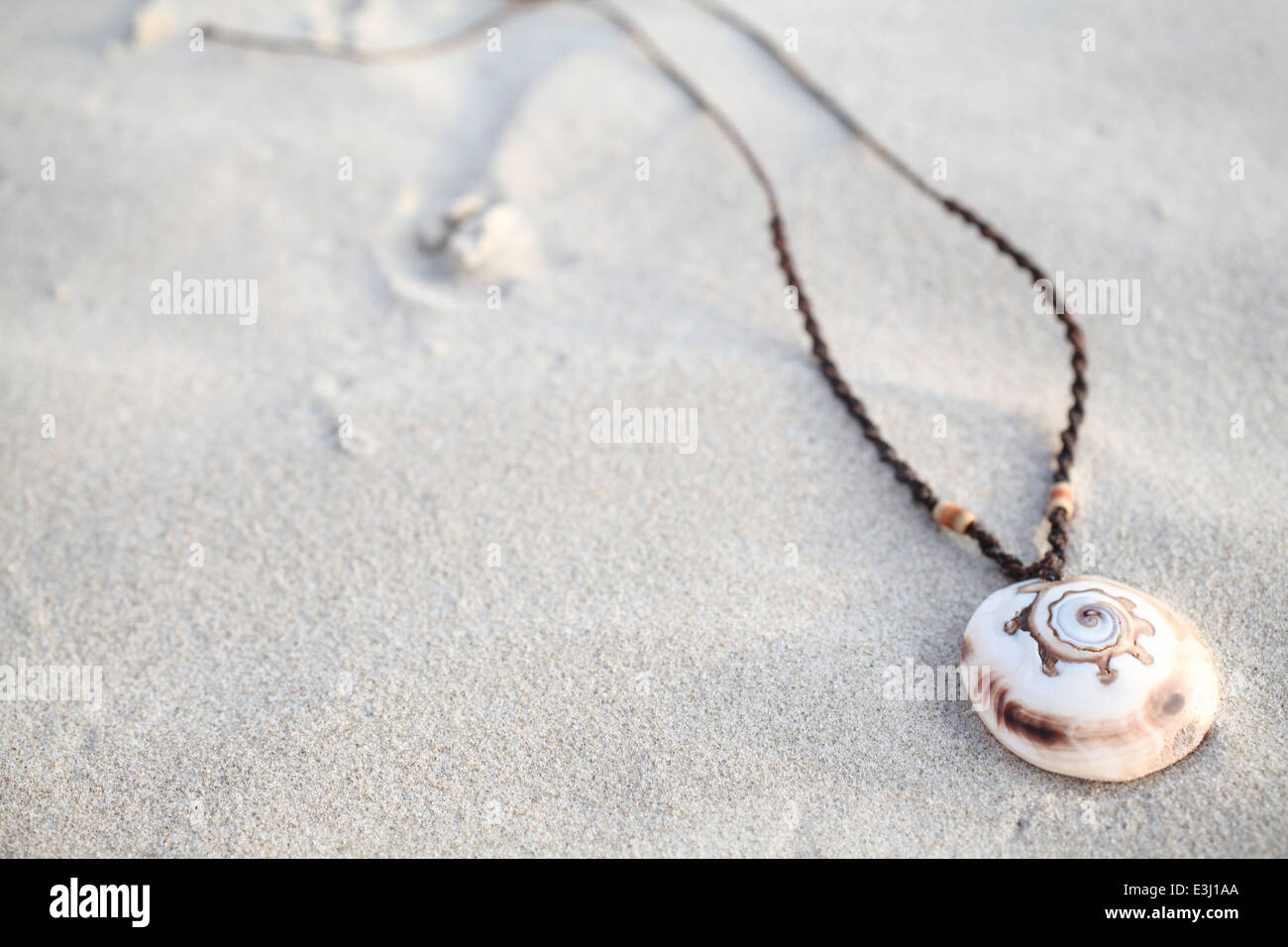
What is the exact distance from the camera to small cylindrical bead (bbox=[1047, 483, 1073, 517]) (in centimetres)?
175

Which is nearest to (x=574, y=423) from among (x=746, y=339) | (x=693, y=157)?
(x=746, y=339)

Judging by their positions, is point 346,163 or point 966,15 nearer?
point 346,163

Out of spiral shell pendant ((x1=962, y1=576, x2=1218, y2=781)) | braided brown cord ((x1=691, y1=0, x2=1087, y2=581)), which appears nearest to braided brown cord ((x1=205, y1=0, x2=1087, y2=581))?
braided brown cord ((x1=691, y1=0, x2=1087, y2=581))

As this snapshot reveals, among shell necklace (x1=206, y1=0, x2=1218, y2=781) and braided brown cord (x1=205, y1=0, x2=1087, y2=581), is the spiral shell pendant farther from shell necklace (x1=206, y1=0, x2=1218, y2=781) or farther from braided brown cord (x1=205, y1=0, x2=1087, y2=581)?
braided brown cord (x1=205, y1=0, x2=1087, y2=581)

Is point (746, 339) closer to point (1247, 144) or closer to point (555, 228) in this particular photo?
point (555, 228)

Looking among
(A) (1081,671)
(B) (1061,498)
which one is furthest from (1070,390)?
(A) (1081,671)

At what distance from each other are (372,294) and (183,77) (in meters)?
1.23

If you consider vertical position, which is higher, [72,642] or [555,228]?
[555,228]

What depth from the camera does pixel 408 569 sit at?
1.80 meters

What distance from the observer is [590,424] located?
2.01 meters

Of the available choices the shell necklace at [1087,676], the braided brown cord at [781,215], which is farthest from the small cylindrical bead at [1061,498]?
the shell necklace at [1087,676]

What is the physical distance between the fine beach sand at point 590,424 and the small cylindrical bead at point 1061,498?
3.1 inches

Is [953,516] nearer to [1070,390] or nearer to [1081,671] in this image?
[1081,671]

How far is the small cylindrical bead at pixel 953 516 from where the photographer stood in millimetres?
1729
